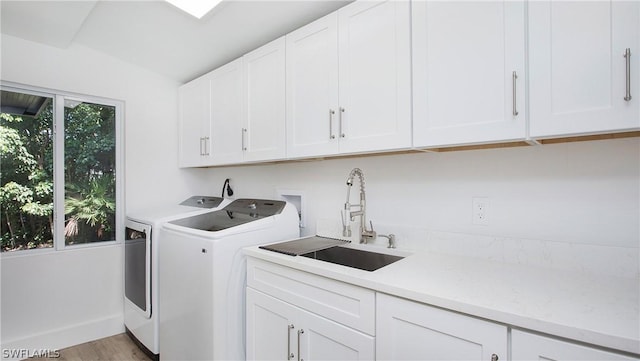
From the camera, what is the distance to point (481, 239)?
1.48 metres

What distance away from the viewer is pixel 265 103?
6.87ft

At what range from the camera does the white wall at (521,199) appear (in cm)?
119

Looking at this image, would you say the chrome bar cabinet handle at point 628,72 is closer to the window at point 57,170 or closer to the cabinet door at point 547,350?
the cabinet door at point 547,350

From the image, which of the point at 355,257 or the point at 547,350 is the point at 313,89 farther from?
the point at 547,350

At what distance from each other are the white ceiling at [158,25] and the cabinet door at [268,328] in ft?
5.39

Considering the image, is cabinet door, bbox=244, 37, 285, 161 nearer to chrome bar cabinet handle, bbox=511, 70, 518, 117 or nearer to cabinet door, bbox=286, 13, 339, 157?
cabinet door, bbox=286, 13, 339, 157

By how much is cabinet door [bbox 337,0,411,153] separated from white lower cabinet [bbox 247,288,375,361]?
32.6 inches

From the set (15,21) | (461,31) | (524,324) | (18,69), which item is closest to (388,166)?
(461,31)

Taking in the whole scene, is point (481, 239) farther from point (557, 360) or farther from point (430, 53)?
point (430, 53)

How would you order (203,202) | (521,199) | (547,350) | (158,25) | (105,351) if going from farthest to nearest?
(203,202), (105,351), (158,25), (521,199), (547,350)

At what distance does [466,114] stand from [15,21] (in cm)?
284

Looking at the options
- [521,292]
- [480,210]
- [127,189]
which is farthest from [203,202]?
[521,292]

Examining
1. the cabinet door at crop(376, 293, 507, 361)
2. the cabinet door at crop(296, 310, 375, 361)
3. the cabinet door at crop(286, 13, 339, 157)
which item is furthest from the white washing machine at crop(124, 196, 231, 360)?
the cabinet door at crop(376, 293, 507, 361)

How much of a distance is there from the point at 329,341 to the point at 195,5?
196 centimetres
